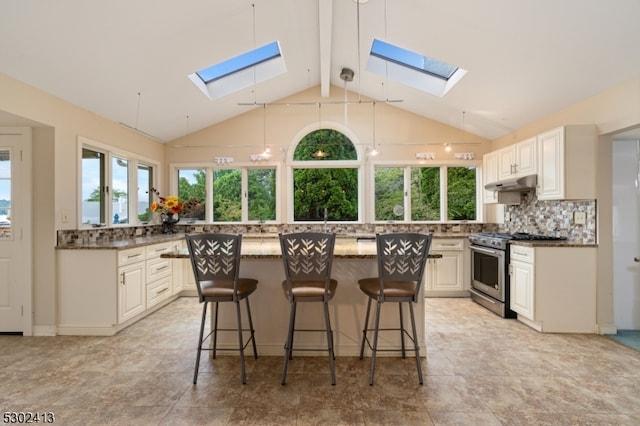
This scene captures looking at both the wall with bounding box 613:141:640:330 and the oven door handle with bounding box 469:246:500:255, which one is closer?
the wall with bounding box 613:141:640:330

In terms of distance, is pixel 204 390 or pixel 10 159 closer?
pixel 204 390

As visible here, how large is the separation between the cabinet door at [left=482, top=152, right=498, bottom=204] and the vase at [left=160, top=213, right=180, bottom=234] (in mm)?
4915

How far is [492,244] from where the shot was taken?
403 centimetres

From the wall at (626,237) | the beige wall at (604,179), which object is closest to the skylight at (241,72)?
the beige wall at (604,179)

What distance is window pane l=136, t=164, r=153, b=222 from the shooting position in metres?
4.75

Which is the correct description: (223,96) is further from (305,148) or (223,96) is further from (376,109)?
(376,109)

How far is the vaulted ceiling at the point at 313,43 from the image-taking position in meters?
2.47

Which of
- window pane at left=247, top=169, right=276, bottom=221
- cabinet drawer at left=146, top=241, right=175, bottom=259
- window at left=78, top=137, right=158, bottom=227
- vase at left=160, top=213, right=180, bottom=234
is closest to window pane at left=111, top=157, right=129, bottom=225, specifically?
window at left=78, top=137, right=158, bottom=227

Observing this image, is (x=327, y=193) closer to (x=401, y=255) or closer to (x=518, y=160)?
(x=518, y=160)

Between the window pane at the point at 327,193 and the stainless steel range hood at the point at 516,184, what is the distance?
6.81 ft

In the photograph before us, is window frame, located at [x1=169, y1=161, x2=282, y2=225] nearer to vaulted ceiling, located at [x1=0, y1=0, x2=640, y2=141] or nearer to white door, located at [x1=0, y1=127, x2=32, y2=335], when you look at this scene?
vaulted ceiling, located at [x1=0, y1=0, x2=640, y2=141]

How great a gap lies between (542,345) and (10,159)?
567 cm

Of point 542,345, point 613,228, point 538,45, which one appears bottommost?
point 542,345

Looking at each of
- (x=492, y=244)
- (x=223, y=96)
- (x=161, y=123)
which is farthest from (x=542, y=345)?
(x=161, y=123)
